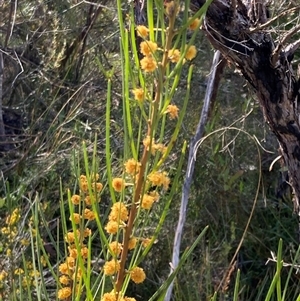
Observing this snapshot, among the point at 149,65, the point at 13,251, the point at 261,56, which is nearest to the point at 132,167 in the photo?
the point at 149,65

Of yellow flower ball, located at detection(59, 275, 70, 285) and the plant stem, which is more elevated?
the plant stem

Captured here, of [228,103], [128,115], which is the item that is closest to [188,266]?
[228,103]

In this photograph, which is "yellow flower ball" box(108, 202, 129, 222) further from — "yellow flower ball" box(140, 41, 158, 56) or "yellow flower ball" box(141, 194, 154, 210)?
"yellow flower ball" box(140, 41, 158, 56)

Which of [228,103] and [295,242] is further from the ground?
[228,103]

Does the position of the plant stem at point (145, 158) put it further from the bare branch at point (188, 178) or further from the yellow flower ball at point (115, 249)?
the bare branch at point (188, 178)

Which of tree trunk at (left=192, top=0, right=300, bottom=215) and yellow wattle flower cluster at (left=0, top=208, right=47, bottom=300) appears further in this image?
yellow wattle flower cluster at (left=0, top=208, right=47, bottom=300)

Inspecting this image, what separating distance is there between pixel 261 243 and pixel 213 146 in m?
0.54

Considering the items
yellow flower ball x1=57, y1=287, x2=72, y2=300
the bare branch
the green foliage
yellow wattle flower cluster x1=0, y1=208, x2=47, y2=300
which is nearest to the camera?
yellow flower ball x1=57, y1=287, x2=72, y2=300

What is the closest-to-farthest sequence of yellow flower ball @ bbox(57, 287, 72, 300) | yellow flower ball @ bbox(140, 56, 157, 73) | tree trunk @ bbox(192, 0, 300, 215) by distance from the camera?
1. yellow flower ball @ bbox(140, 56, 157, 73)
2. yellow flower ball @ bbox(57, 287, 72, 300)
3. tree trunk @ bbox(192, 0, 300, 215)

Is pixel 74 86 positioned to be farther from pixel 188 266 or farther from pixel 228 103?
pixel 188 266

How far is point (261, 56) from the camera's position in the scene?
5.09 feet

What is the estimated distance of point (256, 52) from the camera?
1.56 metres

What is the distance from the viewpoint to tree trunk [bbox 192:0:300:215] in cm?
153

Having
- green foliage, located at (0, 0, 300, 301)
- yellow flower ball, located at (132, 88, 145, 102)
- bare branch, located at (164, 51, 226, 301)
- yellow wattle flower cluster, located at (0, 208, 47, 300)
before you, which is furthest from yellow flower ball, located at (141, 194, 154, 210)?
green foliage, located at (0, 0, 300, 301)
